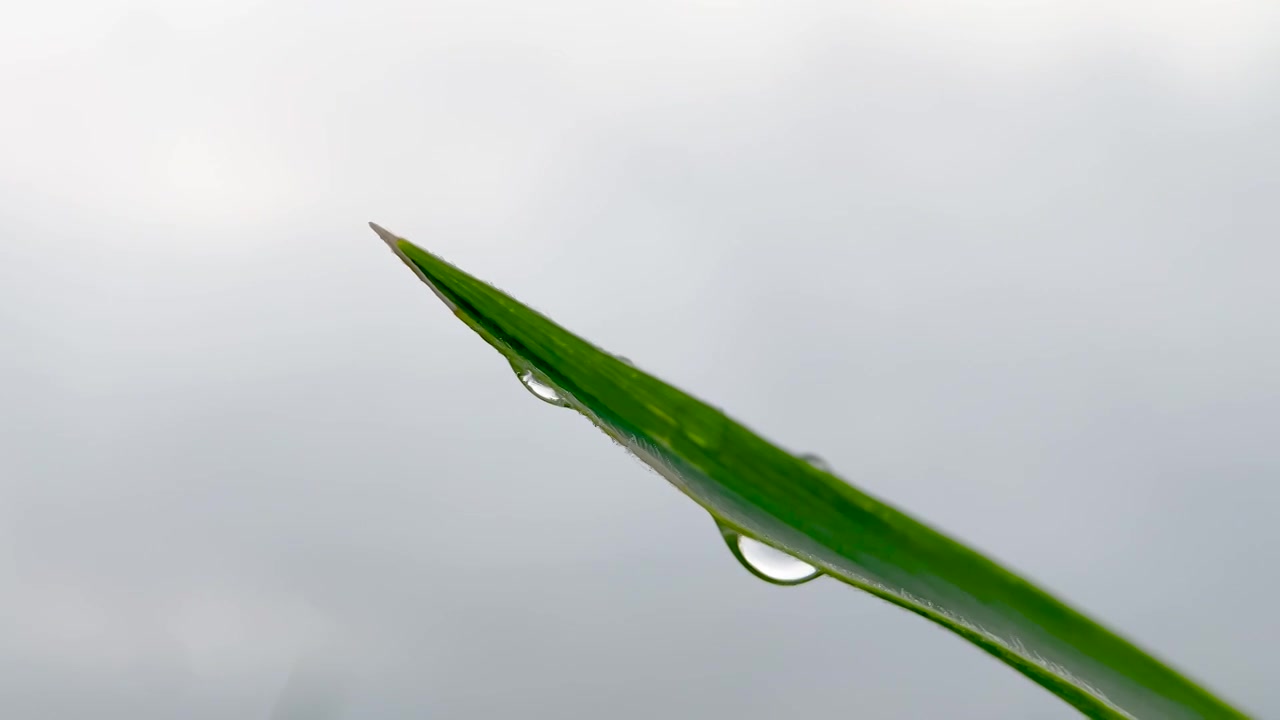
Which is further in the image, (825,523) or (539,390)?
(539,390)

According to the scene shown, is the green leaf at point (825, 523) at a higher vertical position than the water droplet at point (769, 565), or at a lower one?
lower

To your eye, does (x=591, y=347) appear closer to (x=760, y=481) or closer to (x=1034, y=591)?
(x=760, y=481)

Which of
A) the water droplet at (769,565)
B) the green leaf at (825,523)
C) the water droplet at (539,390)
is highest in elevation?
the water droplet at (539,390)

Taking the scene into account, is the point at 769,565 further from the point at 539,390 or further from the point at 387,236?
the point at 387,236

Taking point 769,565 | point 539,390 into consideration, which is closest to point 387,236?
point 539,390

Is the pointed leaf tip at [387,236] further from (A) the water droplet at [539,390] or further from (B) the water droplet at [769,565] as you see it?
(B) the water droplet at [769,565]

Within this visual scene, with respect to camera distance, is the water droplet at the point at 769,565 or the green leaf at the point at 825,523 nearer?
the green leaf at the point at 825,523

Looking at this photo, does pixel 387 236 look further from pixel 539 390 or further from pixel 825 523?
pixel 825 523

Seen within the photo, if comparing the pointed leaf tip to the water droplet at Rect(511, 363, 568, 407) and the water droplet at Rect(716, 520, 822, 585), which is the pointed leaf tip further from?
the water droplet at Rect(716, 520, 822, 585)

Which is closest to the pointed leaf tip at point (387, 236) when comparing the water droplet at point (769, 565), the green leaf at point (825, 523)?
the green leaf at point (825, 523)
